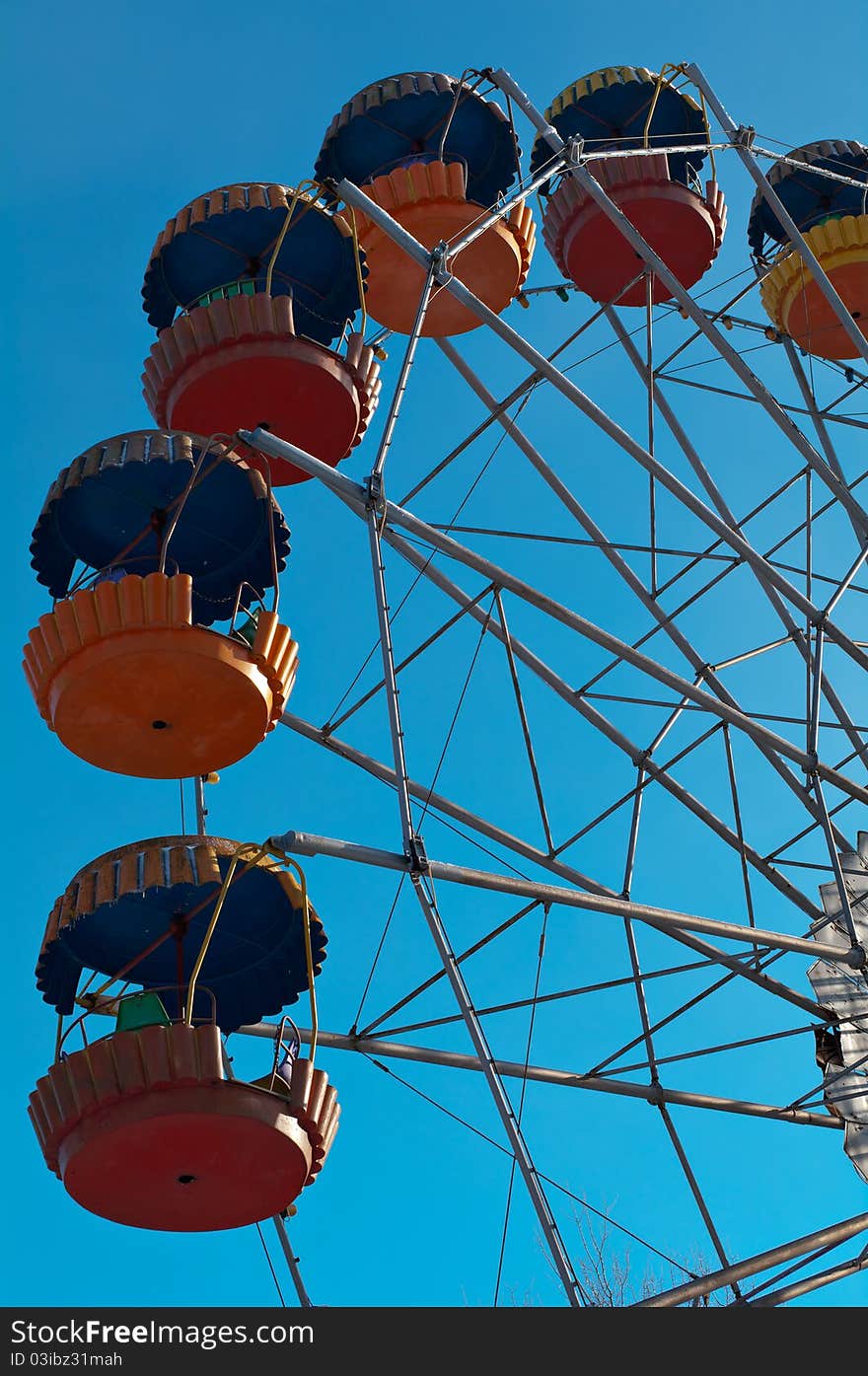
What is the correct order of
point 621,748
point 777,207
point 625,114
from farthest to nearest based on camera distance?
point 625,114 < point 777,207 < point 621,748

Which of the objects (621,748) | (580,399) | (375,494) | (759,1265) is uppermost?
(580,399)

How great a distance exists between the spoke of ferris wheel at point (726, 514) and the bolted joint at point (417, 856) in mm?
5941

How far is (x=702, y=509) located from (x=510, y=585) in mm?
2454

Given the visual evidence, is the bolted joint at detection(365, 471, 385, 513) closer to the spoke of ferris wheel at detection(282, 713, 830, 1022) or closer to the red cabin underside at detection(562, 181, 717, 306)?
the spoke of ferris wheel at detection(282, 713, 830, 1022)

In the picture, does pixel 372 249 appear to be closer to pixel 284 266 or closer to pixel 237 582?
pixel 284 266

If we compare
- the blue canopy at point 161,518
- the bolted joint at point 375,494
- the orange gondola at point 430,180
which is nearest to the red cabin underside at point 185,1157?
the bolted joint at point 375,494

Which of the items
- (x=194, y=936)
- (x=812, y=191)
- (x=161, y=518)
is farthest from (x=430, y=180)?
(x=194, y=936)

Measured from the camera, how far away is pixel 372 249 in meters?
20.1

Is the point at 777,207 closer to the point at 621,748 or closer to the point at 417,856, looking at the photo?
the point at 621,748

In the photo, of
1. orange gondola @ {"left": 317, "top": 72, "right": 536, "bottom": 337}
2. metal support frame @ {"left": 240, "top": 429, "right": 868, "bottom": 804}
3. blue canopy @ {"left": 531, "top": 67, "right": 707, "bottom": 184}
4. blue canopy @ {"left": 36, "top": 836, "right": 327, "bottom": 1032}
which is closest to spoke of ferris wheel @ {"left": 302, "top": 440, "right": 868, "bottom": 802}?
metal support frame @ {"left": 240, "top": 429, "right": 868, "bottom": 804}

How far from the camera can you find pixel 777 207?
63.2ft

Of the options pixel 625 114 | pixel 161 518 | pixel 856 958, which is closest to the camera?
pixel 161 518

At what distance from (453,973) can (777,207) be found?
1061 centimetres
